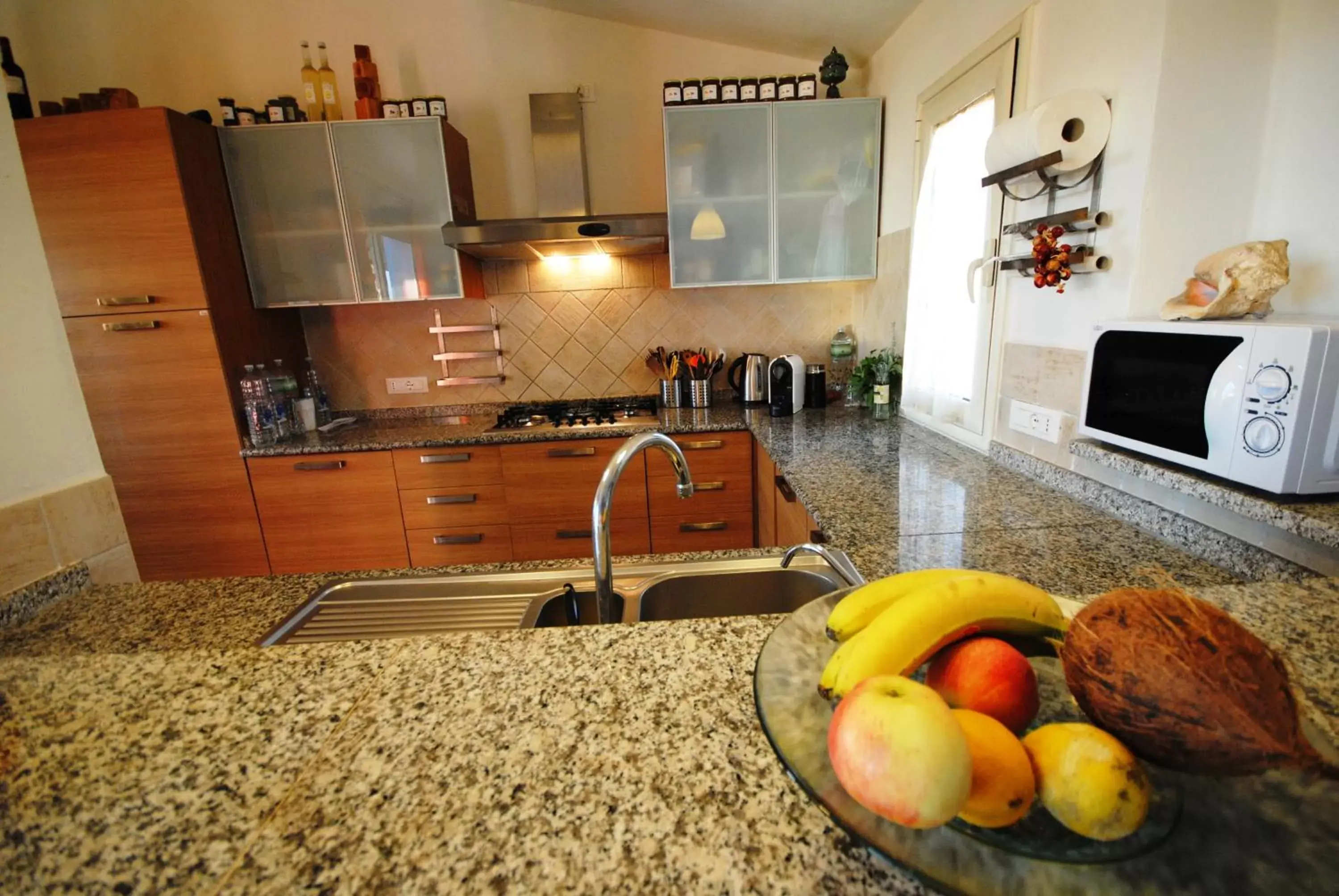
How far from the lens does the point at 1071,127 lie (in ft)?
3.61

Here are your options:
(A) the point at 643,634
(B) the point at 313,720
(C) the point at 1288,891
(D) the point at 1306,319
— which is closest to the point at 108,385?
(B) the point at 313,720

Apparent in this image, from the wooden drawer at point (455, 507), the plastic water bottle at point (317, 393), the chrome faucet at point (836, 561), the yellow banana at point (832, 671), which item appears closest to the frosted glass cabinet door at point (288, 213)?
the plastic water bottle at point (317, 393)

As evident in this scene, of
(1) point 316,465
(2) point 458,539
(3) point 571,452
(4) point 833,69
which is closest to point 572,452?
(3) point 571,452

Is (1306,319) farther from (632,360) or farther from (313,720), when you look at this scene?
(632,360)

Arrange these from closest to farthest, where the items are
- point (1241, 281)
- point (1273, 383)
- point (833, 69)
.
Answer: point (1273, 383), point (1241, 281), point (833, 69)

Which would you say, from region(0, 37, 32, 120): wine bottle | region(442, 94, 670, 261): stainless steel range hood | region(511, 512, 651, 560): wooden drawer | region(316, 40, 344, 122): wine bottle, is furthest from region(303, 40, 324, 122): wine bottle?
region(511, 512, 651, 560): wooden drawer

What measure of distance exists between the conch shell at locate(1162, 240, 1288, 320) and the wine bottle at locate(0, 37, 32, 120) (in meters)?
3.73

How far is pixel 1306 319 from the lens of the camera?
0.84 meters

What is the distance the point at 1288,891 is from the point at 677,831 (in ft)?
1.09

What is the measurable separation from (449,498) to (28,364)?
1548mm

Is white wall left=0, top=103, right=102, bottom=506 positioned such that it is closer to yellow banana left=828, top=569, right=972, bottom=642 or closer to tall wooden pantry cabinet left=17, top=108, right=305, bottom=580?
yellow banana left=828, top=569, right=972, bottom=642

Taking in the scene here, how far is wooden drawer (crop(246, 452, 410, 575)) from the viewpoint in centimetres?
225

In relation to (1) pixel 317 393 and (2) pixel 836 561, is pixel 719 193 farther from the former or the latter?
(1) pixel 317 393

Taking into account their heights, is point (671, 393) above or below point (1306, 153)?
below
